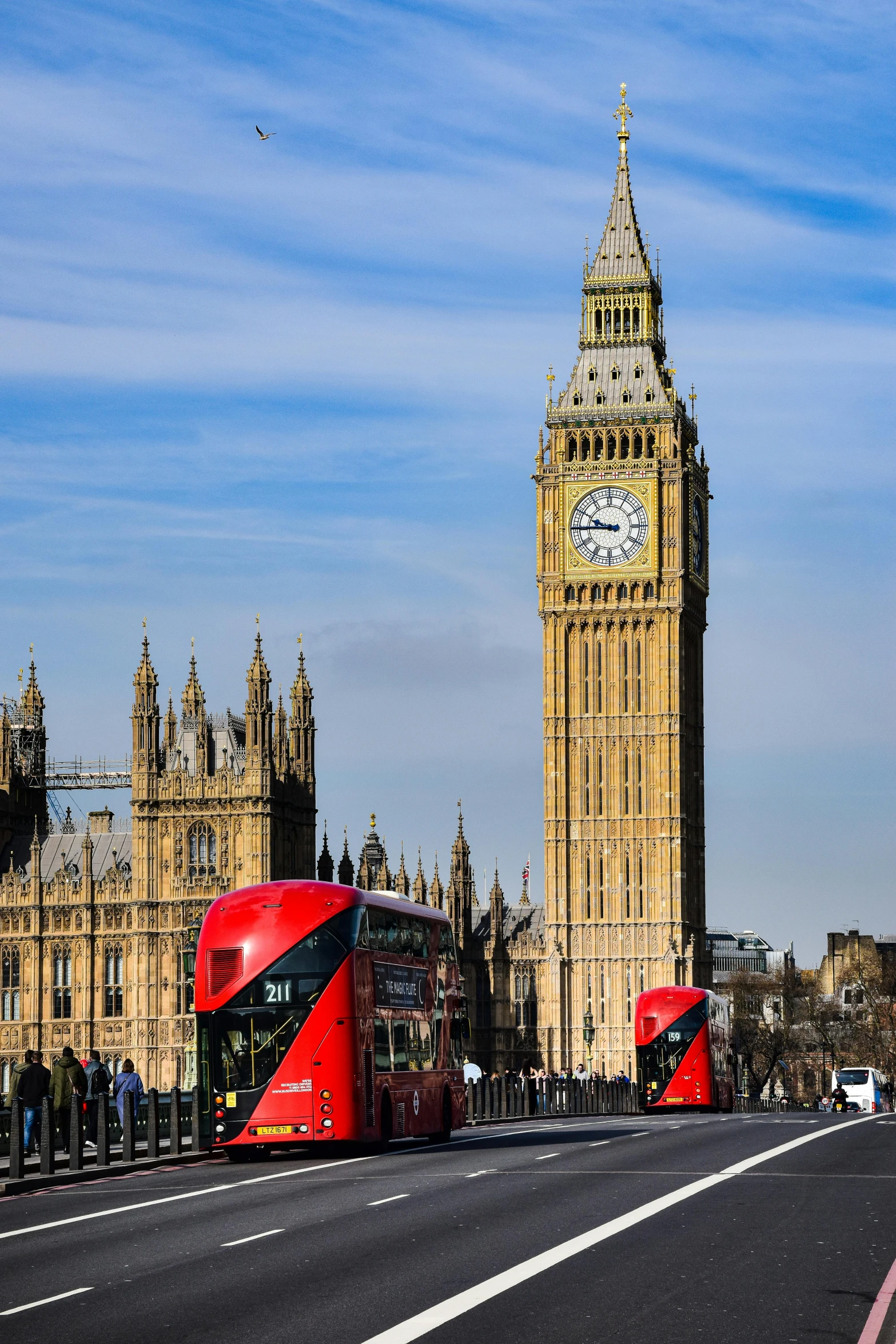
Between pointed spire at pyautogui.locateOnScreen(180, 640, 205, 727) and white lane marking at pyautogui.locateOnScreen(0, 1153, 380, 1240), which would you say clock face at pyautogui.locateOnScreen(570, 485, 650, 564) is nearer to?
pointed spire at pyautogui.locateOnScreen(180, 640, 205, 727)

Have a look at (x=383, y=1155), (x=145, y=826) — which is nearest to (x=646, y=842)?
(x=145, y=826)

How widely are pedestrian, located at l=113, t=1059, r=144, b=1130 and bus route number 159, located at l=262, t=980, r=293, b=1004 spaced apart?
5343 mm

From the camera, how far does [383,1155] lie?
110 feet

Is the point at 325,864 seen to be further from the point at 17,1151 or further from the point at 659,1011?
the point at 17,1151

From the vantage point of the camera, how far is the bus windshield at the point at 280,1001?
104 feet

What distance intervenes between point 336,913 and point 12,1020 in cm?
6193

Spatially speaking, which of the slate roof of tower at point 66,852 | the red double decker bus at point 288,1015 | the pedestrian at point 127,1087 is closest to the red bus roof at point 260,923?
the red double decker bus at point 288,1015

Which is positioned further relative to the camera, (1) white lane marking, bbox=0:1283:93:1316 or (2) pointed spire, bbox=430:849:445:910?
(2) pointed spire, bbox=430:849:445:910

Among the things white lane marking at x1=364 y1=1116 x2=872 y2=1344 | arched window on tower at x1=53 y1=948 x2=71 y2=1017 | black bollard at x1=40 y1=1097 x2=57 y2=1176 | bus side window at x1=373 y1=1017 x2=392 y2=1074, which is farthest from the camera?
arched window on tower at x1=53 y1=948 x2=71 y2=1017

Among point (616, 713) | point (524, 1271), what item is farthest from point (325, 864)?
point (524, 1271)

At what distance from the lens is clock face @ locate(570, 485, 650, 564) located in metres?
114

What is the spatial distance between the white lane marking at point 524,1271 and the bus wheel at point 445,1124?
40.7 ft

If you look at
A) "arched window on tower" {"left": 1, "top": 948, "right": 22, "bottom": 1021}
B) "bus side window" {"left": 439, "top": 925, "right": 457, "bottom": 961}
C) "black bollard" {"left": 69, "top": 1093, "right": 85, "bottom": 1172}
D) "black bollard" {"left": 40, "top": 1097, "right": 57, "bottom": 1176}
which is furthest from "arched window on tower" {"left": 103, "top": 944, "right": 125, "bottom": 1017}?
"black bollard" {"left": 40, "top": 1097, "right": 57, "bottom": 1176}

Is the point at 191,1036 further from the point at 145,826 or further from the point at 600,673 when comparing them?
the point at 600,673
